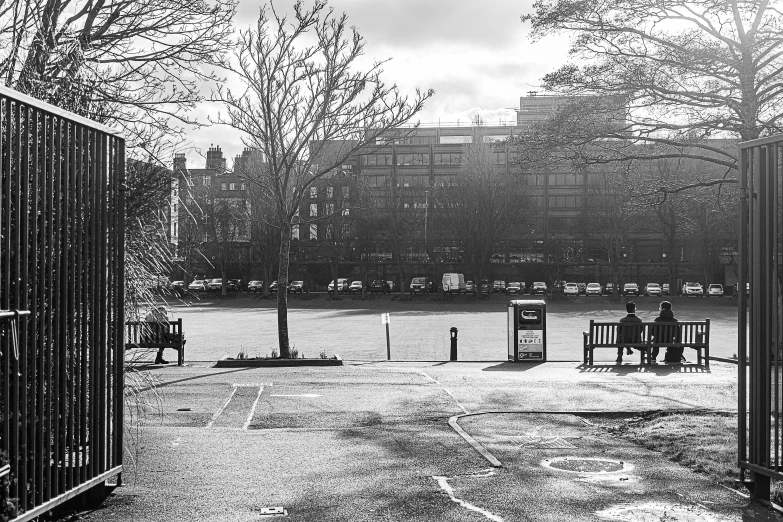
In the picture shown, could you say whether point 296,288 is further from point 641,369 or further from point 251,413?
point 251,413

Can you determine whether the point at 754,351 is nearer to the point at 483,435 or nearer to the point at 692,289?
the point at 483,435

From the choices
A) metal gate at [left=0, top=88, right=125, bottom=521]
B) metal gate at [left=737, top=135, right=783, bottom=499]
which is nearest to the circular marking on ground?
metal gate at [left=737, top=135, right=783, bottom=499]

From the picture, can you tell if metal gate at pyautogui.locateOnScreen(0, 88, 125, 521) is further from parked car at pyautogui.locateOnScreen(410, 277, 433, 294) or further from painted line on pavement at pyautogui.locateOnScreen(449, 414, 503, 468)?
parked car at pyautogui.locateOnScreen(410, 277, 433, 294)

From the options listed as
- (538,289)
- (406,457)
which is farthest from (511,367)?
(538,289)

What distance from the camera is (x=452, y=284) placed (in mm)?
73938

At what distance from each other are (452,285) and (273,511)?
67952 millimetres

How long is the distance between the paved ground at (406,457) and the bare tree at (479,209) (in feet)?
175

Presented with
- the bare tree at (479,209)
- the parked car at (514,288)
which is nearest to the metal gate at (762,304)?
the bare tree at (479,209)

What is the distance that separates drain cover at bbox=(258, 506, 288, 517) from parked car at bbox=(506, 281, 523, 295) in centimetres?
7156

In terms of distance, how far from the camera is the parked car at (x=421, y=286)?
76.2 meters

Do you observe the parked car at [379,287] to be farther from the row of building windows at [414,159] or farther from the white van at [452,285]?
the row of building windows at [414,159]

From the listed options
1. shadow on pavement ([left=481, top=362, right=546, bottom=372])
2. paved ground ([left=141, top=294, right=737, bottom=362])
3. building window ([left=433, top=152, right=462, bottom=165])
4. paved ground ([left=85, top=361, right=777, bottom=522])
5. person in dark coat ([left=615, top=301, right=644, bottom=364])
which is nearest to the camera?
paved ground ([left=85, top=361, right=777, bottom=522])

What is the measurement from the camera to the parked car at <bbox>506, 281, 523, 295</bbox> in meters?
77.4

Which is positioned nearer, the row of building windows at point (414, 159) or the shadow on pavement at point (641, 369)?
the shadow on pavement at point (641, 369)
